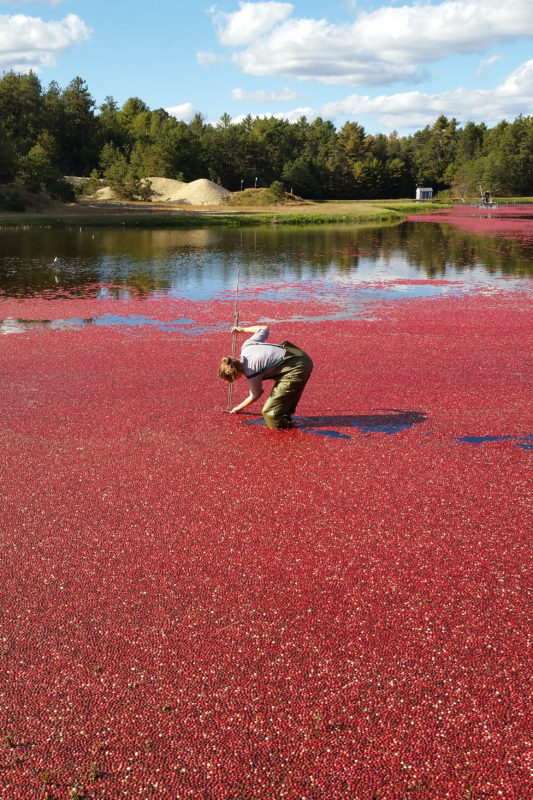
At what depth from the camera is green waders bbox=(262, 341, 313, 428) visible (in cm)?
881

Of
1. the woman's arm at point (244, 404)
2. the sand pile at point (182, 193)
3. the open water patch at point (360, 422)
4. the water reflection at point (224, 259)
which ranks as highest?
the sand pile at point (182, 193)

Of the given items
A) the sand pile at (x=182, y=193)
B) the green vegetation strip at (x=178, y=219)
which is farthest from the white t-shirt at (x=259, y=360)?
the sand pile at (x=182, y=193)

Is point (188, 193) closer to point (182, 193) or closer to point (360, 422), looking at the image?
point (182, 193)

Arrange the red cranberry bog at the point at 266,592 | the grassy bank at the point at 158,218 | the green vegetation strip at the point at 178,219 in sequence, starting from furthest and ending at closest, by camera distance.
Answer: the grassy bank at the point at 158,218 → the green vegetation strip at the point at 178,219 → the red cranberry bog at the point at 266,592

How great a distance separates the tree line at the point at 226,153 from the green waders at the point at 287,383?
205 feet

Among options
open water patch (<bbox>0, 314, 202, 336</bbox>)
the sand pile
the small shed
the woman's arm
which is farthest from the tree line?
the woman's arm

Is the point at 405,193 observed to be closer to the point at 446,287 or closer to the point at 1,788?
the point at 446,287

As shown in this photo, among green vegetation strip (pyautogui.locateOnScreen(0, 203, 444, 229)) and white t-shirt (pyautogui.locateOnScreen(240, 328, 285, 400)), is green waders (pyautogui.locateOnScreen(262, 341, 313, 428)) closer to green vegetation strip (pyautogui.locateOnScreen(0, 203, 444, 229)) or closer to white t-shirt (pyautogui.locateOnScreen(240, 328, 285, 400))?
white t-shirt (pyautogui.locateOnScreen(240, 328, 285, 400))

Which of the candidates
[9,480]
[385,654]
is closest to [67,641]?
[385,654]

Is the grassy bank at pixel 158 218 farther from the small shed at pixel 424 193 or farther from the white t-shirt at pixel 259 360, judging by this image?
the white t-shirt at pixel 259 360

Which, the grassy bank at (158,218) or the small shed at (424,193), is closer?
the grassy bank at (158,218)

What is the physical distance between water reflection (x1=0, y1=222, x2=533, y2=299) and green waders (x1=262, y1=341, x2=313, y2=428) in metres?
13.8

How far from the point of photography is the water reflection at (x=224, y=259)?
25656 millimetres

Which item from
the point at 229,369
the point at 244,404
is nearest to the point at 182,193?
the point at 244,404
